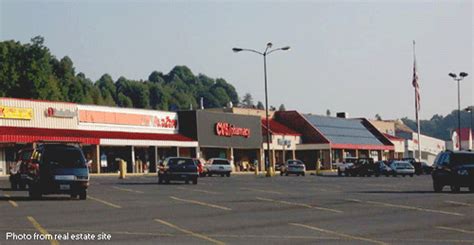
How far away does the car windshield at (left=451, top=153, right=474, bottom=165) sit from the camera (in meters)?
38.4

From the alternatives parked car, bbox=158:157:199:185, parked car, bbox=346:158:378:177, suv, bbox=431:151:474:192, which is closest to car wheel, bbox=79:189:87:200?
suv, bbox=431:151:474:192

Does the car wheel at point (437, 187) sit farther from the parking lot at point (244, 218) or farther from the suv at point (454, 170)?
the parking lot at point (244, 218)

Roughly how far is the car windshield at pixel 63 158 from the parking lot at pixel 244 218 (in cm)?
124

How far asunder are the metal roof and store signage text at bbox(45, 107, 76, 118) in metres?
40.9

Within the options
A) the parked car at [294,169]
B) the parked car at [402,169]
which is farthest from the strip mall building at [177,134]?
the parked car at [402,169]

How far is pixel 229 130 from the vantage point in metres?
94.4

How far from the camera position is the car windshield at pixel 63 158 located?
3098 centimetres

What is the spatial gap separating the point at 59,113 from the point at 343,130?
50499 mm

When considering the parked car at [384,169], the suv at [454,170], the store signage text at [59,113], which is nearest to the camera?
the suv at [454,170]

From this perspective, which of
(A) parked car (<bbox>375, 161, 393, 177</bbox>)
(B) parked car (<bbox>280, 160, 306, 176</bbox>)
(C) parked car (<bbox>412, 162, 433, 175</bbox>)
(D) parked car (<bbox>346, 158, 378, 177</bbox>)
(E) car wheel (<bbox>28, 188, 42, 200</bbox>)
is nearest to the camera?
(E) car wheel (<bbox>28, 188, 42, 200</bbox>)

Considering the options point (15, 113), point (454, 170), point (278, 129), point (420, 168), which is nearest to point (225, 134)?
point (278, 129)

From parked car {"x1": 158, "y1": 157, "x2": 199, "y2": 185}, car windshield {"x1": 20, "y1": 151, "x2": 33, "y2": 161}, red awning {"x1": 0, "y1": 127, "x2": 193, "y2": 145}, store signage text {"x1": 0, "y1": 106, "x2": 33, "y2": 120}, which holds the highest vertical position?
store signage text {"x1": 0, "y1": 106, "x2": 33, "y2": 120}

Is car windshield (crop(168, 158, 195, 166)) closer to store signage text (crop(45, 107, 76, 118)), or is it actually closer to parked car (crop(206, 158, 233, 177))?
parked car (crop(206, 158, 233, 177))

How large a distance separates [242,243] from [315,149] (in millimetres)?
90201
